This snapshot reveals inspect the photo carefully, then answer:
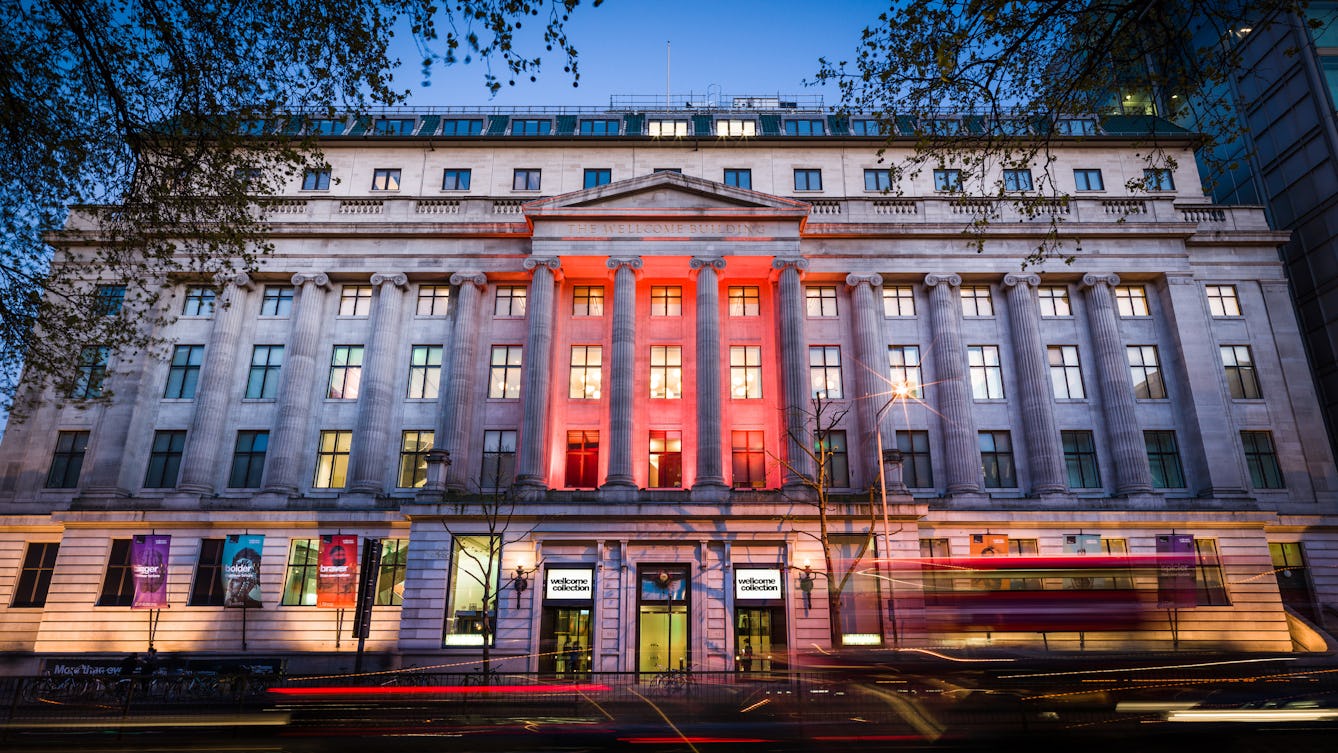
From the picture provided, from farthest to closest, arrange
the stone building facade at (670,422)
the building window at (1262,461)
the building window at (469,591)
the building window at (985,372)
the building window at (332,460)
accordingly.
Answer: the building window at (985,372)
the building window at (1262,461)
the building window at (332,460)
the stone building facade at (670,422)
the building window at (469,591)

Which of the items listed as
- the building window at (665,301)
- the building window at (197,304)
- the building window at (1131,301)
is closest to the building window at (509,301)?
the building window at (665,301)

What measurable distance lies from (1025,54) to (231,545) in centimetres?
3485

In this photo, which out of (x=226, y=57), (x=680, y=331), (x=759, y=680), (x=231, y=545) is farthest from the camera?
(x=680, y=331)

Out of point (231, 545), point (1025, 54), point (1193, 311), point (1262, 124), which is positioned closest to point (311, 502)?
point (231, 545)

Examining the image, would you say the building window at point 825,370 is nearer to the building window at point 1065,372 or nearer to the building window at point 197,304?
the building window at point 1065,372

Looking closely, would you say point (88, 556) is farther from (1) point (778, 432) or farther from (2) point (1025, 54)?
(2) point (1025, 54)

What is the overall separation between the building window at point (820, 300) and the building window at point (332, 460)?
24.4 metres

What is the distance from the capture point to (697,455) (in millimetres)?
32812

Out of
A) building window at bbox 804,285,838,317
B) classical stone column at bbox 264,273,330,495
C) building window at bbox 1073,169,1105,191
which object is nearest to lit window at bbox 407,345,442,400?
classical stone column at bbox 264,273,330,495

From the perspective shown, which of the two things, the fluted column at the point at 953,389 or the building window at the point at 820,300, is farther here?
the building window at the point at 820,300

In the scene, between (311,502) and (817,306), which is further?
(817,306)

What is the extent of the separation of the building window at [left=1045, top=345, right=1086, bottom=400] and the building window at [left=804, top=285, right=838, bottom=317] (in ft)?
36.7

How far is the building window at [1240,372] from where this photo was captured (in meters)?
35.9

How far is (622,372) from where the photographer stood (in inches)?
1336
